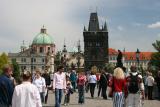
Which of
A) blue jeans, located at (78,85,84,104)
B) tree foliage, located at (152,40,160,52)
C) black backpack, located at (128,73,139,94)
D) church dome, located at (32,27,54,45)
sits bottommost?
blue jeans, located at (78,85,84,104)

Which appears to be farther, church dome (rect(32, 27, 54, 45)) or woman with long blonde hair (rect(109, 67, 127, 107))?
church dome (rect(32, 27, 54, 45))

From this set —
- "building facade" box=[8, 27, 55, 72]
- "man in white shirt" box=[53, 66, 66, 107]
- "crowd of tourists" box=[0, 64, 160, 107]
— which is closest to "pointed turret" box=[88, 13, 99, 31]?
"building facade" box=[8, 27, 55, 72]

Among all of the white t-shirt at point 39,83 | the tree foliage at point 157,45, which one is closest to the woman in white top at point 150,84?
the white t-shirt at point 39,83

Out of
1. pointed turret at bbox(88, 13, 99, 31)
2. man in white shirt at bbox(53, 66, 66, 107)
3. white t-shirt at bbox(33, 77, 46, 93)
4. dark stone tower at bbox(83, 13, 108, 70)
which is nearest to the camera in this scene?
man in white shirt at bbox(53, 66, 66, 107)

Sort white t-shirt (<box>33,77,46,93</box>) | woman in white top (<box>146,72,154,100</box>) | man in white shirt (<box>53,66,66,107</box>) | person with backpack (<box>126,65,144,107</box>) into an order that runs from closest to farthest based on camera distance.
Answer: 1. person with backpack (<box>126,65,144,107</box>)
2. man in white shirt (<box>53,66,66,107</box>)
3. white t-shirt (<box>33,77,46,93</box>)
4. woman in white top (<box>146,72,154,100</box>)

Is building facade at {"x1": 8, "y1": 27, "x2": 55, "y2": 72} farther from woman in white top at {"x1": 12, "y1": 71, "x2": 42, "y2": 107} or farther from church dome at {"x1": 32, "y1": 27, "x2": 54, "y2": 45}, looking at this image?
woman in white top at {"x1": 12, "y1": 71, "x2": 42, "y2": 107}

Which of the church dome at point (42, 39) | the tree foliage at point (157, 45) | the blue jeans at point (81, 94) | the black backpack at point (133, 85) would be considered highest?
the church dome at point (42, 39)

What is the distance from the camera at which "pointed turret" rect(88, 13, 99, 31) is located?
15512 centimetres

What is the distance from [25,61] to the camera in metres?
180

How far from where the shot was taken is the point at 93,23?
157500mm

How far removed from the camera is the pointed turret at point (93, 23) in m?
155

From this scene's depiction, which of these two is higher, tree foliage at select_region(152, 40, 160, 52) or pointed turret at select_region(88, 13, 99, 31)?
pointed turret at select_region(88, 13, 99, 31)

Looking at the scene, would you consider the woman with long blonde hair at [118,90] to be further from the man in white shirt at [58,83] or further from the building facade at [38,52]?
the building facade at [38,52]

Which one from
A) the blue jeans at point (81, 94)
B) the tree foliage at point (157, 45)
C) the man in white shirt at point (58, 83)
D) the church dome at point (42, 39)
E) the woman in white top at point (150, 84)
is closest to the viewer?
the man in white shirt at point (58, 83)
